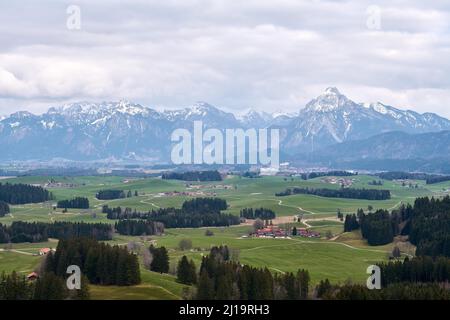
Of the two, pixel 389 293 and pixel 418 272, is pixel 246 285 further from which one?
pixel 418 272

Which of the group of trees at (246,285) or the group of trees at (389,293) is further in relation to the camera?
the group of trees at (246,285)

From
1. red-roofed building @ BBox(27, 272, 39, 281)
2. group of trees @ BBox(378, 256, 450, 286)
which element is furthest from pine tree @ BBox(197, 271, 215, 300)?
group of trees @ BBox(378, 256, 450, 286)

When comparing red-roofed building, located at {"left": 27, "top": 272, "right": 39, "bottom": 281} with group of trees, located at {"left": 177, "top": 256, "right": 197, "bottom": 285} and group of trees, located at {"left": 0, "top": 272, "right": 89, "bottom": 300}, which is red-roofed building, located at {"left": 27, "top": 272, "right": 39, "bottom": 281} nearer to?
group of trees, located at {"left": 0, "top": 272, "right": 89, "bottom": 300}

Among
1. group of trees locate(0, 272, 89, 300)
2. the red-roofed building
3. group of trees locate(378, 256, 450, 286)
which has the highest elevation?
group of trees locate(0, 272, 89, 300)

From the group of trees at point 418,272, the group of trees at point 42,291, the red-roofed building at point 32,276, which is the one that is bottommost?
the group of trees at point 418,272

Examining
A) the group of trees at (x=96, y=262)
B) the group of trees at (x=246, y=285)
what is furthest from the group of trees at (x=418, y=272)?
the group of trees at (x=96, y=262)

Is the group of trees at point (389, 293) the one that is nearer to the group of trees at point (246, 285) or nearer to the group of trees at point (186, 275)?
the group of trees at point (246, 285)

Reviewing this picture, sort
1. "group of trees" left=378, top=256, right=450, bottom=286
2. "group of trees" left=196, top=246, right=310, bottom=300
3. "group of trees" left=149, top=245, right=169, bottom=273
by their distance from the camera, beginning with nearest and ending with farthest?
"group of trees" left=196, top=246, right=310, bottom=300 < "group of trees" left=378, top=256, right=450, bottom=286 < "group of trees" left=149, top=245, right=169, bottom=273
